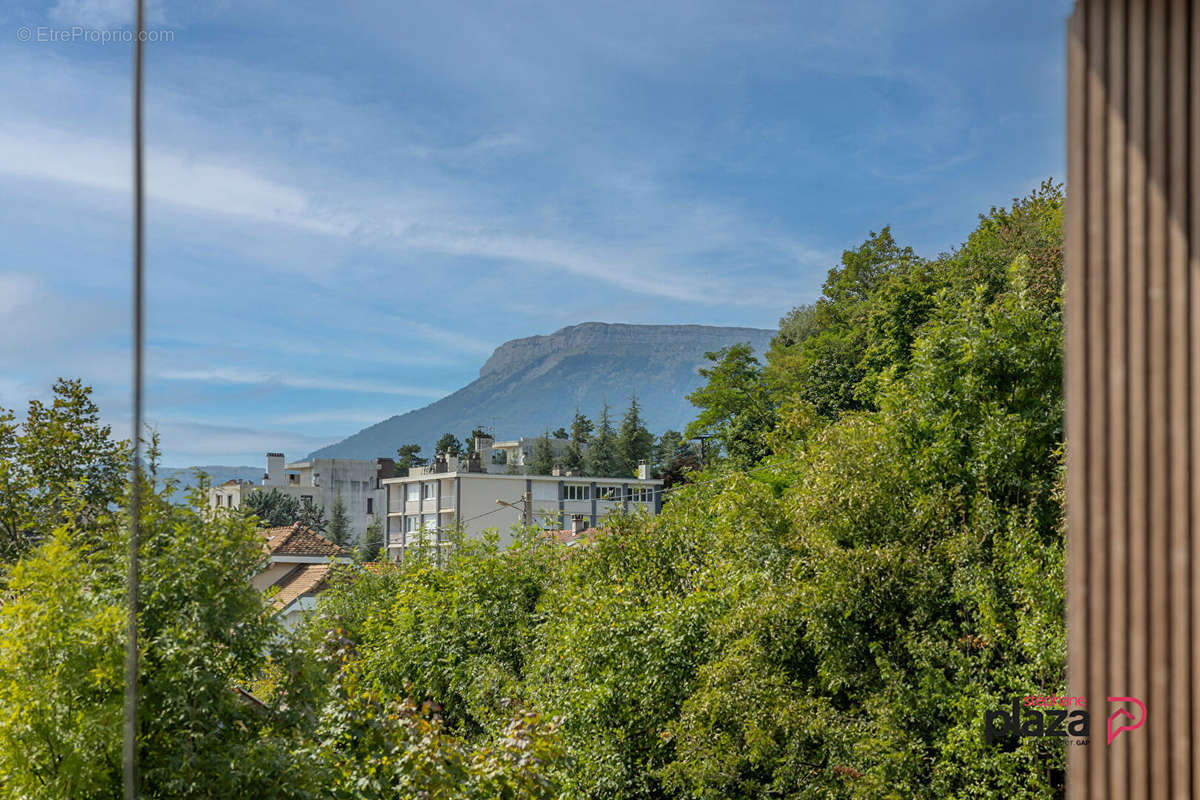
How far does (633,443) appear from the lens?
5047 cm

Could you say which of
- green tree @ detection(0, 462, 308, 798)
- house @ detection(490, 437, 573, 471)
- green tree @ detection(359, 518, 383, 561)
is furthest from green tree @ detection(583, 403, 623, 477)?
green tree @ detection(0, 462, 308, 798)

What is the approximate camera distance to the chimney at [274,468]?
2408 inches

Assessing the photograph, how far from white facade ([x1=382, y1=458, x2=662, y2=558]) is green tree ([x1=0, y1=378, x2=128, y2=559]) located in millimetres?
29834

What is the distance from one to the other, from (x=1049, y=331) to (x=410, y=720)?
18.3 feet

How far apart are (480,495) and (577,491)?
5.49 m

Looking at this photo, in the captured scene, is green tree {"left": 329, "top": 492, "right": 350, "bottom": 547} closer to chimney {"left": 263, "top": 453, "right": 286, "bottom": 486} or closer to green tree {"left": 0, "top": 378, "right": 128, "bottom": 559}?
chimney {"left": 263, "top": 453, "right": 286, "bottom": 486}

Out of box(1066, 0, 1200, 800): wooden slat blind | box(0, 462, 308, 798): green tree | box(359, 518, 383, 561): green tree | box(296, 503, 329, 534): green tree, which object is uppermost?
box(1066, 0, 1200, 800): wooden slat blind

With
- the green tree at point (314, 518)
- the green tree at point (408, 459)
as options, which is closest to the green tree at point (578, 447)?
the green tree at point (408, 459)

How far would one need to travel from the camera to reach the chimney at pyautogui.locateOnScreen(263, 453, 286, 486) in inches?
2408

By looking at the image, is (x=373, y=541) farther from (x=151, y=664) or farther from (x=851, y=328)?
(x=151, y=664)

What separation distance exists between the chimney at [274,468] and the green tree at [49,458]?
52898mm

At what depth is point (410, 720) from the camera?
6.20 meters

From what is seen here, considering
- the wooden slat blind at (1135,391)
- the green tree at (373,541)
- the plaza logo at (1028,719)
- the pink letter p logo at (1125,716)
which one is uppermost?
the wooden slat blind at (1135,391)

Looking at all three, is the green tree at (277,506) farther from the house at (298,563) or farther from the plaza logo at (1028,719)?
the plaza logo at (1028,719)
